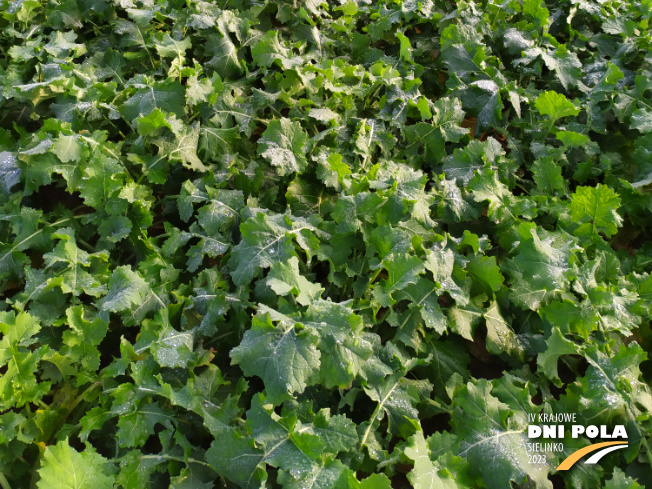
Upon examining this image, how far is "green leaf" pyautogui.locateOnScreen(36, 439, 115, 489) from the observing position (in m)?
1.58

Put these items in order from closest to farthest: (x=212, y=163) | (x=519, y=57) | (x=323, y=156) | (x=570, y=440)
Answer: (x=570, y=440)
(x=323, y=156)
(x=212, y=163)
(x=519, y=57)

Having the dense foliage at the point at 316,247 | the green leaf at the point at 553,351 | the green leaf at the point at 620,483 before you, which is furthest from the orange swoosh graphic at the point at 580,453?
the green leaf at the point at 553,351

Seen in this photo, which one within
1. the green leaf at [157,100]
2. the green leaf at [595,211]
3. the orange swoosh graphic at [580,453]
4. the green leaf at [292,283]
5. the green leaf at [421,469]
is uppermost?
the green leaf at [157,100]

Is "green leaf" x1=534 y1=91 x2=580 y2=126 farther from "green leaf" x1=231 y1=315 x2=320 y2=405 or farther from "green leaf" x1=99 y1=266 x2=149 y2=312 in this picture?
"green leaf" x1=99 y1=266 x2=149 y2=312

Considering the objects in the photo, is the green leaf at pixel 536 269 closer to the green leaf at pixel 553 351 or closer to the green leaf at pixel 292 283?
the green leaf at pixel 553 351

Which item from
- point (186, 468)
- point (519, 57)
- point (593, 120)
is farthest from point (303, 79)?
point (186, 468)

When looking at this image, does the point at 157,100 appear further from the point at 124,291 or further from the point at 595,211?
the point at 595,211

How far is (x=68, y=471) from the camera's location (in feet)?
5.29

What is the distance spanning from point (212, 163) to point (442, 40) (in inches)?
74.0

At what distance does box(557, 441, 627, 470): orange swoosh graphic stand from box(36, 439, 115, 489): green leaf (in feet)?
5.65

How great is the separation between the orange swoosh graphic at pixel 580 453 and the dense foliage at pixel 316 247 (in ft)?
0.22

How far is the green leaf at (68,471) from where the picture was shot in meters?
1.58

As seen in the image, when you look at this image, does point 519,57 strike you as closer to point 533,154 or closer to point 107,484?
point 533,154

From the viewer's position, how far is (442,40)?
3.45 meters
